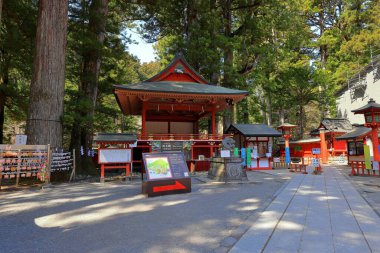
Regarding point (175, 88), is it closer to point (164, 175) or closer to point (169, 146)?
point (169, 146)

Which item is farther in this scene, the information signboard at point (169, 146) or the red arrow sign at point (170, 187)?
the information signboard at point (169, 146)

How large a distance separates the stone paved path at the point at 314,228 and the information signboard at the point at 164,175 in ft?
8.82

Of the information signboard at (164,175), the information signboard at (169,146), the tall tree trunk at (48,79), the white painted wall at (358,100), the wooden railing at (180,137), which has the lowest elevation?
the information signboard at (164,175)

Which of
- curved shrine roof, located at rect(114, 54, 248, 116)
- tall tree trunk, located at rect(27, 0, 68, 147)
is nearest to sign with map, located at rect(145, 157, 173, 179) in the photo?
tall tree trunk, located at rect(27, 0, 68, 147)

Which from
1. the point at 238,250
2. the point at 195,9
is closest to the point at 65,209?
the point at 238,250

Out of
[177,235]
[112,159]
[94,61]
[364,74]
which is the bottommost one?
[177,235]

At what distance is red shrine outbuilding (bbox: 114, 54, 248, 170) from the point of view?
13.5 meters

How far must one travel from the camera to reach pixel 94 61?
45.5 feet

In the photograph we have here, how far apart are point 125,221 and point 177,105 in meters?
11.5

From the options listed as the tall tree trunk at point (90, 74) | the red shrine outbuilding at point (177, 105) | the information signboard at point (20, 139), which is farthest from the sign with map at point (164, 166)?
the tall tree trunk at point (90, 74)

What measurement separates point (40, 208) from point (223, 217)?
161 inches

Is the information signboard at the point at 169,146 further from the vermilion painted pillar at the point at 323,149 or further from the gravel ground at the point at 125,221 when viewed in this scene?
the vermilion painted pillar at the point at 323,149

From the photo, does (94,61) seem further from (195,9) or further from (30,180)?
(195,9)

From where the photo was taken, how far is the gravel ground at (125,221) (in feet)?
11.5
